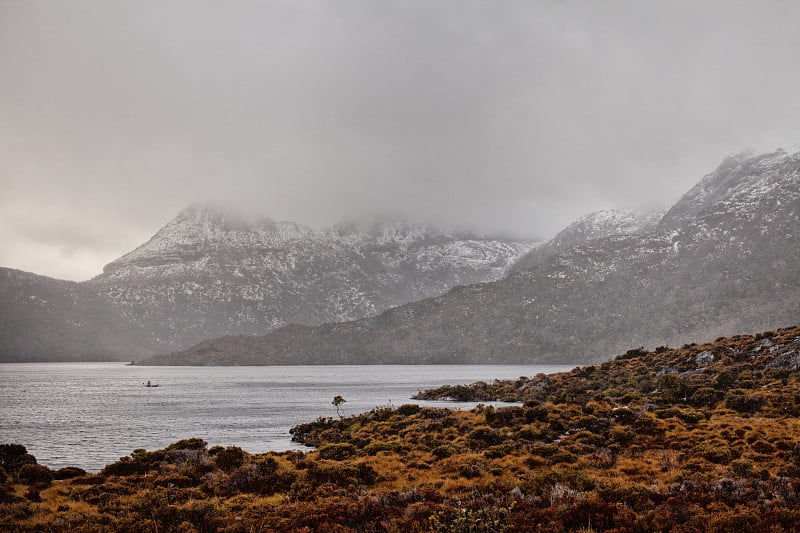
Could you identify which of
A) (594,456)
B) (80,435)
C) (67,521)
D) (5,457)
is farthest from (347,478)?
(80,435)

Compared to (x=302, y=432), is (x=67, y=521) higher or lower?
higher

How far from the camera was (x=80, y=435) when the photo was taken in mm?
67625

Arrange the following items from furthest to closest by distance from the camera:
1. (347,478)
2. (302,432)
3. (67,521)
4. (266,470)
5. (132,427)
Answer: (132,427) → (302,432) → (266,470) → (347,478) → (67,521)

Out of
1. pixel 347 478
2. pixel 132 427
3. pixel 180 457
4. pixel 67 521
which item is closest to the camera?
pixel 67 521

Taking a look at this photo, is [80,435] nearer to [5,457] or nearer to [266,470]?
[5,457]

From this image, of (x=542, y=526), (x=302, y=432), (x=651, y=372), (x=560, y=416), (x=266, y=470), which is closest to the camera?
(x=542, y=526)

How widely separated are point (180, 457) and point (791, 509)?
102 feet

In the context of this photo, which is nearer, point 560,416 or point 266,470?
point 266,470

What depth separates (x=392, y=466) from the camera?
31.1 m

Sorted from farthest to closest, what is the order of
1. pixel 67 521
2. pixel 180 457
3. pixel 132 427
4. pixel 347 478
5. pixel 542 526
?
1. pixel 132 427
2. pixel 180 457
3. pixel 347 478
4. pixel 67 521
5. pixel 542 526

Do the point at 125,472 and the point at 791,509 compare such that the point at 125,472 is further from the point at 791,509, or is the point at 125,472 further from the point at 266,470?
the point at 791,509

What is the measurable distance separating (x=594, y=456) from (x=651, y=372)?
58.2 meters

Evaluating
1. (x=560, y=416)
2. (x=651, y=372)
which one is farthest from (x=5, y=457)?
(x=651, y=372)

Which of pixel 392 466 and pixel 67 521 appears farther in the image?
pixel 392 466
